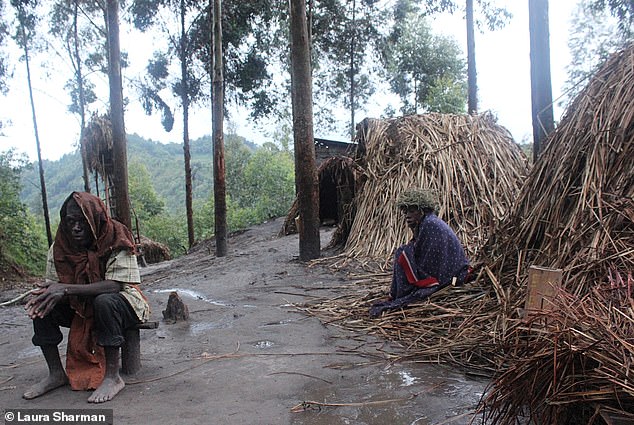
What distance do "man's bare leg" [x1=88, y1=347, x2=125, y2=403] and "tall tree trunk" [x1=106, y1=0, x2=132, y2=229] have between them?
5.23 metres

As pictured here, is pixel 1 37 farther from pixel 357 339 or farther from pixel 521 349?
pixel 521 349

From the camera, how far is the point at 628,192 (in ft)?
9.46

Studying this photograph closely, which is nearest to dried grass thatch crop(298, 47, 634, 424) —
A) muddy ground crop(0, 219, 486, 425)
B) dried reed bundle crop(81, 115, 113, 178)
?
muddy ground crop(0, 219, 486, 425)

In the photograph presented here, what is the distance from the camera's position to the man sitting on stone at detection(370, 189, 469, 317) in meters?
4.11

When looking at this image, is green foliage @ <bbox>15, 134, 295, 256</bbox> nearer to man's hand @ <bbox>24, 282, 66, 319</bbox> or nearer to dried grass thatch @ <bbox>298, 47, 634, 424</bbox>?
dried grass thatch @ <bbox>298, 47, 634, 424</bbox>

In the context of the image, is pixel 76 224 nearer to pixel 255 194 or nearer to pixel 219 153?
pixel 219 153

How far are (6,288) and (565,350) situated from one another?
500 inches

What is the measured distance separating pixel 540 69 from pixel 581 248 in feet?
6.01

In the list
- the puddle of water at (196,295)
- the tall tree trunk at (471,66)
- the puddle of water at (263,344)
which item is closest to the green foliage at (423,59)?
the tall tree trunk at (471,66)

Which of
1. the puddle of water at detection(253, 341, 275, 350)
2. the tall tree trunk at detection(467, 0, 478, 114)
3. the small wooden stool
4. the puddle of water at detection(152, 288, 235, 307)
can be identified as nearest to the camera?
the small wooden stool

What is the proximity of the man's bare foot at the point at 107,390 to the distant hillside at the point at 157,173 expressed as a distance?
98.2 feet

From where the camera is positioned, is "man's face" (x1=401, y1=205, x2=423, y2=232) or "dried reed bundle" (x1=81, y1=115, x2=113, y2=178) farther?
"dried reed bundle" (x1=81, y1=115, x2=113, y2=178)

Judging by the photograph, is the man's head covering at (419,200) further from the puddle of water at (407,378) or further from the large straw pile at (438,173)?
the large straw pile at (438,173)

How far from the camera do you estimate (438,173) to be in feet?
23.1
